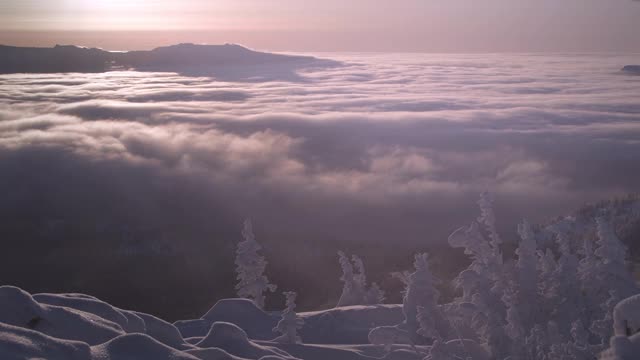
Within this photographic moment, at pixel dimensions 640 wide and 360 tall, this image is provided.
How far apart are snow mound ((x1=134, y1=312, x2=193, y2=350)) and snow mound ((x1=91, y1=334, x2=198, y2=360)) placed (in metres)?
4.19

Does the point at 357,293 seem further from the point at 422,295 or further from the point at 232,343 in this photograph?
the point at 232,343

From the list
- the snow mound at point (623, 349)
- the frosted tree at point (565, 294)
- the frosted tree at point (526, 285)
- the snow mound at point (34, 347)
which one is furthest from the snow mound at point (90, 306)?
the snow mound at point (623, 349)

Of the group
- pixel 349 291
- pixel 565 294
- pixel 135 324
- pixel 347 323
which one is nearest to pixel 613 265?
pixel 565 294

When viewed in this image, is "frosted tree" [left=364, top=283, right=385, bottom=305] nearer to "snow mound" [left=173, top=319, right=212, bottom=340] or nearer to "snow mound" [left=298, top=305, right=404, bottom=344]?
"snow mound" [left=298, top=305, right=404, bottom=344]

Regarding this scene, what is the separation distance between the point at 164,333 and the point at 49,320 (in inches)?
200

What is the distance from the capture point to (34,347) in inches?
802

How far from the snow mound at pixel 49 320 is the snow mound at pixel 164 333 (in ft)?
7.81

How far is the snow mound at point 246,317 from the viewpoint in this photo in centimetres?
3631

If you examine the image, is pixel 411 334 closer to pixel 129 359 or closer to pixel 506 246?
pixel 129 359

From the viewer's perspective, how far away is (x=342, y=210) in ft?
522

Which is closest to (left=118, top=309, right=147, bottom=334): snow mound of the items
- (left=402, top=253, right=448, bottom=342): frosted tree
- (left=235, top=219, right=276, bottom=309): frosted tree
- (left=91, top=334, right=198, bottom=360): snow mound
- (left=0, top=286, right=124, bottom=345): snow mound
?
(left=0, top=286, right=124, bottom=345): snow mound

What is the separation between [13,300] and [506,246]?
3486 inches

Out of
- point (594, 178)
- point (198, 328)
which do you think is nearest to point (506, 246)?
point (594, 178)

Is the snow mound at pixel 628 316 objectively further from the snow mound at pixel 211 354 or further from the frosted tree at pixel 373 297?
the frosted tree at pixel 373 297
